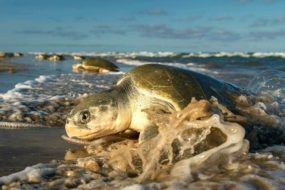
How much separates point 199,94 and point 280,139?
1035 mm

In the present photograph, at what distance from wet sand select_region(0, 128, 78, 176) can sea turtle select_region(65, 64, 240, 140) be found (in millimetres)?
312

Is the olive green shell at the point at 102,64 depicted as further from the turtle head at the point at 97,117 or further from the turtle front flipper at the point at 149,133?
the turtle front flipper at the point at 149,133

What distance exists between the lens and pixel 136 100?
3.85 meters

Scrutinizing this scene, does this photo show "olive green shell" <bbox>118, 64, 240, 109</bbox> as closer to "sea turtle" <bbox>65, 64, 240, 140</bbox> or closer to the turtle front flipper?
"sea turtle" <bbox>65, 64, 240, 140</bbox>

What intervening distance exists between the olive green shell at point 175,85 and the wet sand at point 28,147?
90 cm

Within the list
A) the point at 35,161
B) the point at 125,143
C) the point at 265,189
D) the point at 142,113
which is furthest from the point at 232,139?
the point at 35,161

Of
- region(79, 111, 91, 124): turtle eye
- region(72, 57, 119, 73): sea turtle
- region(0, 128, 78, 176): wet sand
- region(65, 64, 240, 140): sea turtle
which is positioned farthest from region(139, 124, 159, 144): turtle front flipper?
region(72, 57, 119, 73): sea turtle

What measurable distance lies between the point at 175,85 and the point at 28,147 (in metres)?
1.42

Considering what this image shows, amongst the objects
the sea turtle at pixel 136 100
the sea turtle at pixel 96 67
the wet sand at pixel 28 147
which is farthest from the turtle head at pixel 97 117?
the sea turtle at pixel 96 67

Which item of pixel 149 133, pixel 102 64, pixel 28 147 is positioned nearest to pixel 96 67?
pixel 102 64

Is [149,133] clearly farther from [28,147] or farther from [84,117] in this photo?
[28,147]

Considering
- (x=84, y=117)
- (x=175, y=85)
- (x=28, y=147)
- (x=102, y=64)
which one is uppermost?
(x=175, y=85)

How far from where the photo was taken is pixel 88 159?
3373mm

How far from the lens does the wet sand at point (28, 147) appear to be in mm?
3426
